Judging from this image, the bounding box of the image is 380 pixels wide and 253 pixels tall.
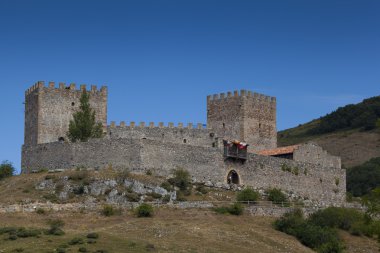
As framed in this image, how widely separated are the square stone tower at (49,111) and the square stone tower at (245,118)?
12.3 meters

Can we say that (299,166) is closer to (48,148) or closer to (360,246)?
(360,246)

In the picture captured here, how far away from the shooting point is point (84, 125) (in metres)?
72.9

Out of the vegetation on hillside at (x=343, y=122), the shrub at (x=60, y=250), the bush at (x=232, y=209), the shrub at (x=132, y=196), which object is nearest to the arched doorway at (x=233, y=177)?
the bush at (x=232, y=209)

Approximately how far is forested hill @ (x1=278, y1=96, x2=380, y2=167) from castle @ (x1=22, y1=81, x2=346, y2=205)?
46.5m

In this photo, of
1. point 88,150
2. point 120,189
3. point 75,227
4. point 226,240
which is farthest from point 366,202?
point 88,150

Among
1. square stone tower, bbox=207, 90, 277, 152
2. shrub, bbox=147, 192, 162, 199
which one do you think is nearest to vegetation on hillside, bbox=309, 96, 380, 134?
square stone tower, bbox=207, 90, 277, 152

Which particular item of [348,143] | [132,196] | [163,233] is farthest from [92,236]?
[348,143]

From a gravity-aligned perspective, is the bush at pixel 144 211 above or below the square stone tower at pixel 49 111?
below

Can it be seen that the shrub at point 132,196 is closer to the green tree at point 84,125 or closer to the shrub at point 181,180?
the shrub at point 181,180

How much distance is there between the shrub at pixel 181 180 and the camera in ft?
215

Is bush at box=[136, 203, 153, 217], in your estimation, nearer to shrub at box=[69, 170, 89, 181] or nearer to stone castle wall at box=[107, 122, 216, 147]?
shrub at box=[69, 170, 89, 181]

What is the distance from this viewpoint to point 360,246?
→ 63250 mm

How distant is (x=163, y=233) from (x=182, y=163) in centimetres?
1494

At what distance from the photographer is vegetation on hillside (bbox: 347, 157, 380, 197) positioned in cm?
10225
